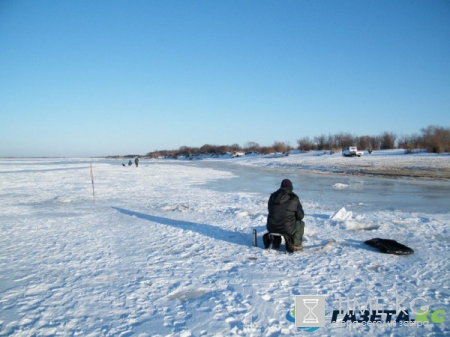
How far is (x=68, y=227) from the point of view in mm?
7684

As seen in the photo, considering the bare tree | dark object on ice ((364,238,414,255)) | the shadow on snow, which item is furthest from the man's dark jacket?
the bare tree

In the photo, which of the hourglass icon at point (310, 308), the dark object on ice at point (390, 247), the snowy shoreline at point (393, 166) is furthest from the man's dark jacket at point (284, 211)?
the snowy shoreline at point (393, 166)

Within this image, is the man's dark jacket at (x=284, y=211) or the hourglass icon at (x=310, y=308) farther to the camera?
the man's dark jacket at (x=284, y=211)

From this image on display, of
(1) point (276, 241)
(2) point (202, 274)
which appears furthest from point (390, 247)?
(2) point (202, 274)

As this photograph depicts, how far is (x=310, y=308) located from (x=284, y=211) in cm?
196

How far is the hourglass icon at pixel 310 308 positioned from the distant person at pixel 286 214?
5.62ft

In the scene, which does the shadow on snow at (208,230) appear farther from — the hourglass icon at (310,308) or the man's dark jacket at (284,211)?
the hourglass icon at (310,308)

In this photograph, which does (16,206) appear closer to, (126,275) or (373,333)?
(126,275)

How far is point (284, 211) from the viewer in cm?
521

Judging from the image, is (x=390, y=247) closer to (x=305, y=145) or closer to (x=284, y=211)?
(x=284, y=211)

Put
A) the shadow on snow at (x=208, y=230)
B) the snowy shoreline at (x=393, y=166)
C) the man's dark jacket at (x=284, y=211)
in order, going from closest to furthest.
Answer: the man's dark jacket at (x=284, y=211) < the shadow on snow at (x=208, y=230) < the snowy shoreline at (x=393, y=166)

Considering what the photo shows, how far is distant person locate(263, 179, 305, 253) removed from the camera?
5199 millimetres

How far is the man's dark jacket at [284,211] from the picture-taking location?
5191mm

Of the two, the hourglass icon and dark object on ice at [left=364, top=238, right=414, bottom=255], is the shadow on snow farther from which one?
dark object on ice at [left=364, top=238, right=414, bottom=255]
